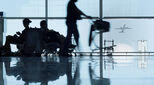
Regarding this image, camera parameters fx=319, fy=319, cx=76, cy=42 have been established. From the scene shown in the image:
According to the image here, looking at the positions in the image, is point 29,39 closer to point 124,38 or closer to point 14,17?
point 14,17

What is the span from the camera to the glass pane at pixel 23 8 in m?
9.66

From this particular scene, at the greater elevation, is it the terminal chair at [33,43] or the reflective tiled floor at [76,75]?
the terminal chair at [33,43]

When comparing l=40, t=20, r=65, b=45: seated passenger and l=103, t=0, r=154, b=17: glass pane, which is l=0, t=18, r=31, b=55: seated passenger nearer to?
l=40, t=20, r=65, b=45: seated passenger

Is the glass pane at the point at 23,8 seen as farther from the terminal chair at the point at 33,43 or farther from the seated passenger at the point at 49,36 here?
the terminal chair at the point at 33,43

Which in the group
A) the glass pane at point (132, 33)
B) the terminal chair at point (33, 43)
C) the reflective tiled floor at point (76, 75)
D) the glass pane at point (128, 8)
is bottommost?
the reflective tiled floor at point (76, 75)

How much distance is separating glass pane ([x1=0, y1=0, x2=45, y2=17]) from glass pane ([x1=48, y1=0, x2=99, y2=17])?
0.91ft

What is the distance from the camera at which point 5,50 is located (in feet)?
24.5

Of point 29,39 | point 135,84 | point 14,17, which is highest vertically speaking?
point 14,17

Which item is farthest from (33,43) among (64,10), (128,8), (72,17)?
(128,8)

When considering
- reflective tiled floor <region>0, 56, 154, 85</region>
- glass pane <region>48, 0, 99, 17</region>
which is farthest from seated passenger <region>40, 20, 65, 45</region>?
reflective tiled floor <region>0, 56, 154, 85</region>

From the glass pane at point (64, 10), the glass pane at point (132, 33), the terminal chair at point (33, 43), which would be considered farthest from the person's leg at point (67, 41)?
the glass pane at point (132, 33)

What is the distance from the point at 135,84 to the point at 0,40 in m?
8.22

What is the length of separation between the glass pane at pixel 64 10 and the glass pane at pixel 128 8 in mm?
297

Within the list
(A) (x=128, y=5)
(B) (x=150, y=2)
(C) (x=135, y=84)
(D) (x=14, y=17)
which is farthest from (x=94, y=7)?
(C) (x=135, y=84)
